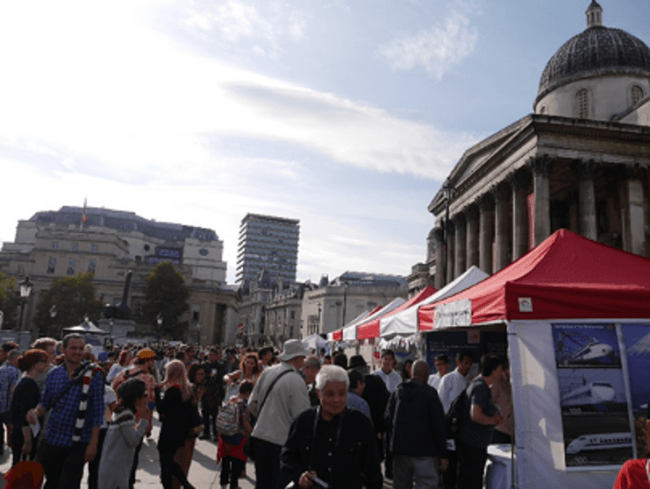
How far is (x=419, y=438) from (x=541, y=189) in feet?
73.3

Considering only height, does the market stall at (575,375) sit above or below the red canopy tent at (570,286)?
below

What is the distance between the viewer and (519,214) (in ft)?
88.5

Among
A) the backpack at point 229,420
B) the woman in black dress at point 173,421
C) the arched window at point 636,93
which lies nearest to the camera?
the woman in black dress at point 173,421

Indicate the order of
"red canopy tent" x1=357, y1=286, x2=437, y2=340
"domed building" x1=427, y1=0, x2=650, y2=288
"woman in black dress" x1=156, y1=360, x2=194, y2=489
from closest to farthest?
"woman in black dress" x1=156, y1=360, x2=194, y2=489 < "red canopy tent" x1=357, y1=286, x2=437, y2=340 < "domed building" x1=427, y1=0, x2=650, y2=288

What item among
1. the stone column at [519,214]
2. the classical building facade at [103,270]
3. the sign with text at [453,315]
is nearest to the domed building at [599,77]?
the stone column at [519,214]

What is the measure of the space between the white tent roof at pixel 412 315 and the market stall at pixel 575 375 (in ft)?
13.9

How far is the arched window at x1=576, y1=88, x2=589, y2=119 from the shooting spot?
3369 cm

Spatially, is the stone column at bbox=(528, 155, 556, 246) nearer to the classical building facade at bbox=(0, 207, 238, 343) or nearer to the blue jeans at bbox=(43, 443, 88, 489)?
the blue jeans at bbox=(43, 443, 88, 489)

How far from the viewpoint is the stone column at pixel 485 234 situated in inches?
1232

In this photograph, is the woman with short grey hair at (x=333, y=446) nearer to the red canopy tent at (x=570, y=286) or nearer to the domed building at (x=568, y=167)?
the red canopy tent at (x=570, y=286)

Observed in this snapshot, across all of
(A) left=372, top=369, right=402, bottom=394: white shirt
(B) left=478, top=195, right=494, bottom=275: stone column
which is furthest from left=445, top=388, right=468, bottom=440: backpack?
(B) left=478, top=195, right=494, bottom=275: stone column

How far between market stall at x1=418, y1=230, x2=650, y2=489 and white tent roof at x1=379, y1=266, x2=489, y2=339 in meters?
4.23

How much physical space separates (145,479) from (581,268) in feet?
25.2

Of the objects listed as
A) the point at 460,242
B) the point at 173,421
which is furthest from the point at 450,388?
the point at 460,242
